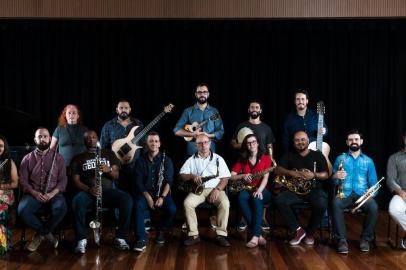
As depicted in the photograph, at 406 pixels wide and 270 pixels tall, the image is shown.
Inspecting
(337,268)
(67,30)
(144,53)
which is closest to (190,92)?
(144,53)

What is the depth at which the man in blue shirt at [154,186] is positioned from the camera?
5512mm

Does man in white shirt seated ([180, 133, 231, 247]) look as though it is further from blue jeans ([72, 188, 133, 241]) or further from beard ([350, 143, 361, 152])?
beard ([350, 143, 361, 152])

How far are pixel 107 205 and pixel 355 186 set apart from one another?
264 centimetres

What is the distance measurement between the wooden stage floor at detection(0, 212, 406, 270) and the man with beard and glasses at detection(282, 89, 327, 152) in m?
1.42

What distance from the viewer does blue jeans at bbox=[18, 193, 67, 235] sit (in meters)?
5.27

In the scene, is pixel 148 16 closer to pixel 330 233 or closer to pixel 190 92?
pixel 190 92

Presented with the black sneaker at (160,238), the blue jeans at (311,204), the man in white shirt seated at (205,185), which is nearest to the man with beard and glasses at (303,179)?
the blue jeans at (311,204)

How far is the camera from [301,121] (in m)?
6.52

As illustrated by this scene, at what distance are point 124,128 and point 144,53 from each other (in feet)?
5.73

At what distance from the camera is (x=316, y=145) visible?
20.4ft

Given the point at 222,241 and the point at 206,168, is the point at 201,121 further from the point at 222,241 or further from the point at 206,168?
the point at 222,241

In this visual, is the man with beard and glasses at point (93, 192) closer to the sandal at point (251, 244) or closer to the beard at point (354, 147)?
the sandal at point (251, 244)

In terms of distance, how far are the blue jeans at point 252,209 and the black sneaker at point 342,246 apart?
32.2 inches

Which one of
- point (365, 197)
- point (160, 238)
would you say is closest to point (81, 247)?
point (160, 238)
